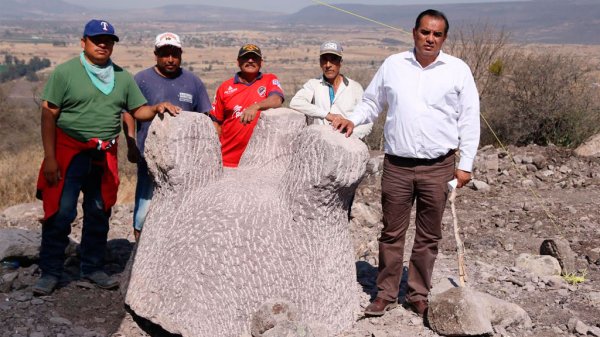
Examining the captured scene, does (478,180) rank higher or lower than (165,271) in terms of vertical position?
lower

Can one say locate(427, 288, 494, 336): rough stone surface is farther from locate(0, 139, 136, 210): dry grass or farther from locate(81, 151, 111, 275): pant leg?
locate(0, 139, 136, 210): dry grass

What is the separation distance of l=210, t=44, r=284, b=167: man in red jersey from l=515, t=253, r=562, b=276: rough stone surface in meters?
2.62

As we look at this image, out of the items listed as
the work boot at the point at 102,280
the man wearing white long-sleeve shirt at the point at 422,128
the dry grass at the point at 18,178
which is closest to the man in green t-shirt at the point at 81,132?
the work boot at the point at 102,280

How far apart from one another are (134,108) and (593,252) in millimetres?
4621

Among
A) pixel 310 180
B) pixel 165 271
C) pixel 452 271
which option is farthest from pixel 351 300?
pixel 452 271

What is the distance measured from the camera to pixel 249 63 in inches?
198

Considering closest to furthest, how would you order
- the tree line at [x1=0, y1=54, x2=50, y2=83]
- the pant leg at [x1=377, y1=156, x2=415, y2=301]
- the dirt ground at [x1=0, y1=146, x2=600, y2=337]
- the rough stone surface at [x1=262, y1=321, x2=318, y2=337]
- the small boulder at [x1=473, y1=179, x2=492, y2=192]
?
the rough stone surface at [x1=262, y1=321, x2=318, y2=337], the pant leg at [x1=377, y1=156, x2=415, y2=301], the dirt ground at [x1=0, y1=146, x2=600, y2=337], the small boulder at [x1=473, y1=179, x2=492, y2=192], the tree line at [x1=0, y1=54, x2=50, y2=83]

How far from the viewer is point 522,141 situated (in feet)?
38.2

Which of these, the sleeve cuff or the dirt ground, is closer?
the sleeve cuff

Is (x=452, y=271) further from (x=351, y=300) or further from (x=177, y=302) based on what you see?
(x=177, y=302)

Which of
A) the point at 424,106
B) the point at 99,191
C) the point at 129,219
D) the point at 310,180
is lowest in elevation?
the point at 129,219

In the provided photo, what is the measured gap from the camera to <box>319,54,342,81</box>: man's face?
4863mm

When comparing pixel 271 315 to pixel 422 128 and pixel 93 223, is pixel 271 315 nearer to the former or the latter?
pixel 422 128

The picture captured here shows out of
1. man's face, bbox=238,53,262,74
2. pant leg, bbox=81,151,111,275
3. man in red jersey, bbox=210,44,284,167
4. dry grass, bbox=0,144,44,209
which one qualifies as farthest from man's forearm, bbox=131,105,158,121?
dry grass, bbox=0,144,44,209
